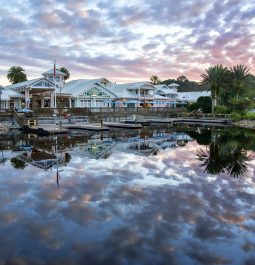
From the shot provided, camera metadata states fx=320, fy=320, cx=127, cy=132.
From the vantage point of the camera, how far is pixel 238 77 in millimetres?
67000

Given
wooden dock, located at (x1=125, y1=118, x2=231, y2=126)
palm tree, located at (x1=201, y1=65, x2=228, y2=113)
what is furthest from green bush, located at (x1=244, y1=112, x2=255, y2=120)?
palm tree, located at (x1=201, y1=65, x2=228, y2=113)

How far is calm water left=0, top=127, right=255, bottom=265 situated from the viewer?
25.3 feet

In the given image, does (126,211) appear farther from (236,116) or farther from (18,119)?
(236,116)

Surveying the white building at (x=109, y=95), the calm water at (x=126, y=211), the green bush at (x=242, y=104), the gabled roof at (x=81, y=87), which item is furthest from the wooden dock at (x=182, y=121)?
the calm water at (x=126, y=211)

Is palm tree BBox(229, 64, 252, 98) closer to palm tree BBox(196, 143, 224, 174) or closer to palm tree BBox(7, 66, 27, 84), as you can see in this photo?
palm tree BBox(196, 143, 224, 174)

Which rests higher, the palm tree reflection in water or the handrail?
the handrail

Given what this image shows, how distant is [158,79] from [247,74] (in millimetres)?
62890

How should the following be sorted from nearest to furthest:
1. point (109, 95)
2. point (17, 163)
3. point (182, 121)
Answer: point (17, 163), point (182, 121), point (109, 95)

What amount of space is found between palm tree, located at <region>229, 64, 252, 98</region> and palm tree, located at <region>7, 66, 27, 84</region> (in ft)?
171

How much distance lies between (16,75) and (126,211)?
3164 inches

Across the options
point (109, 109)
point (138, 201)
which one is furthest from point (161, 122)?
point (138, 201)

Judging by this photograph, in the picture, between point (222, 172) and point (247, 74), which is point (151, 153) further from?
point (247, 74)

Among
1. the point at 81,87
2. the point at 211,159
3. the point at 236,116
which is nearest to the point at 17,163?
the point at 211,159

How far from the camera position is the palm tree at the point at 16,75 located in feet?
273
